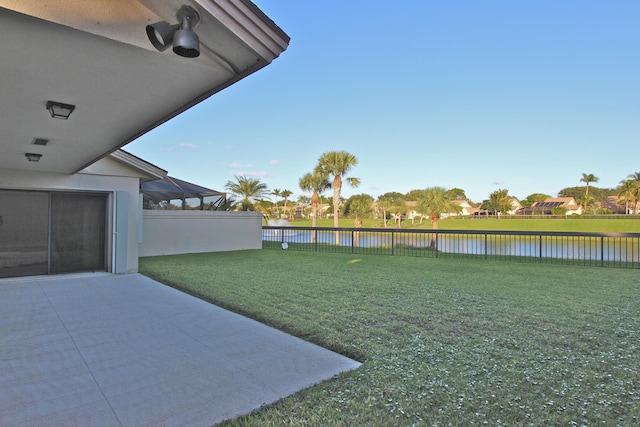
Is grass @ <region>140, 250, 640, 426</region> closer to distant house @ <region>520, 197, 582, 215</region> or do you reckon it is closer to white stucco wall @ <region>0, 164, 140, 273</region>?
white stucco wall @ <region>0, 164, 140, 273</region>

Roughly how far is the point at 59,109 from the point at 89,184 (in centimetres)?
470

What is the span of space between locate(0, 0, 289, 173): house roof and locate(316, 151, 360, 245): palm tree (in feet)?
67.3

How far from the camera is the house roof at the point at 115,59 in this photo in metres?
1.66

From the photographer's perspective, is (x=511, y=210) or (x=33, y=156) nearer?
(x=33, y=156)

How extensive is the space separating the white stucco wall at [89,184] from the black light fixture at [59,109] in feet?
14.7

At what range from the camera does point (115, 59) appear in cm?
217

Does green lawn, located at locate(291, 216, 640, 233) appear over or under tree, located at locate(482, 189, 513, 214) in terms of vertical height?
under

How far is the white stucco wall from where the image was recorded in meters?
6.51

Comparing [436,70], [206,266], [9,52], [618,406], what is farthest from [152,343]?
[436,70]

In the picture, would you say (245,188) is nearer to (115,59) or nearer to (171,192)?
(171,192)

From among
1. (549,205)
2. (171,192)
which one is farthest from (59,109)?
(549,205)

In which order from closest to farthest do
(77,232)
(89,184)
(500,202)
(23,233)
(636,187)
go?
(23,233) → (89,184) → (77,232) → (636,187) → (500,202)

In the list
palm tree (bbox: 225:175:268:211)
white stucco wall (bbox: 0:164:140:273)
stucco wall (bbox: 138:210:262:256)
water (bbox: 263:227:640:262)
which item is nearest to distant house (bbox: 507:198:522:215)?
water (bbox: 263:227:640:262)

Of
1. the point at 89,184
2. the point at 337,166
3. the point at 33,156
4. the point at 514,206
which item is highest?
the point at 337,166
